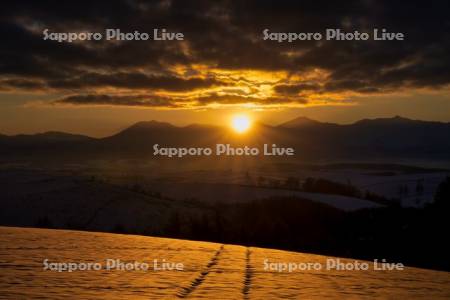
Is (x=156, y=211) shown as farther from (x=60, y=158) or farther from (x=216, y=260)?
(x=60, y=158)

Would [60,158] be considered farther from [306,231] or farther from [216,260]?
[216,260]

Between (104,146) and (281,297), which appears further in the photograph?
(104,146)

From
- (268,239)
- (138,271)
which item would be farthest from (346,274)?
(268,239)

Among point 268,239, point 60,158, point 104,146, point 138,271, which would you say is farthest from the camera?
point 104,146

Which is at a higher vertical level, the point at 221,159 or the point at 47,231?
the point at 221,159

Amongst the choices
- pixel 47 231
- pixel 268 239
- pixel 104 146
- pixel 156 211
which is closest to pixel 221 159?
pixel 104 146

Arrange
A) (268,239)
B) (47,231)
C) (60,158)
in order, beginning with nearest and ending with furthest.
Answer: (47,231)
(268,239)
(60,158)
